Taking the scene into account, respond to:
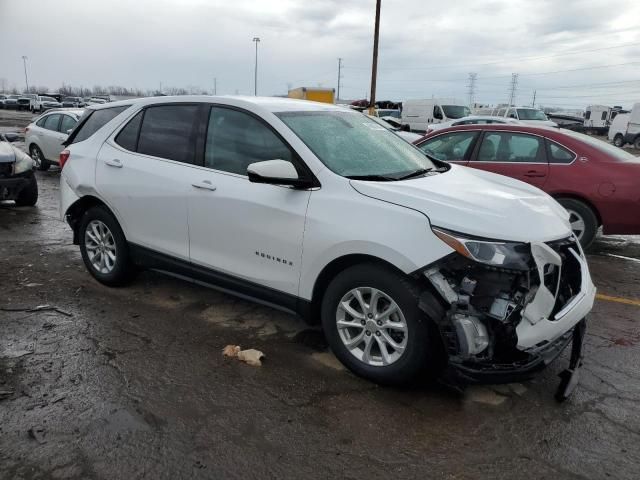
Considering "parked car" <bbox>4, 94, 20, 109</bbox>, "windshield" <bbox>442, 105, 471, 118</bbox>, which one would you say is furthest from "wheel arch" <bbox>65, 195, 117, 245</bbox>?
"parked car" <bbox>4, 94, 20, 109</bbox>

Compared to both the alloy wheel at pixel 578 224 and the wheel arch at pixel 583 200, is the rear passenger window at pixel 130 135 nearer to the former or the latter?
the wheel arch at pixel 583 200

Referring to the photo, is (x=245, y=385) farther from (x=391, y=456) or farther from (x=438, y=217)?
(x=438, y=217)

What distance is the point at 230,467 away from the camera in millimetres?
2562

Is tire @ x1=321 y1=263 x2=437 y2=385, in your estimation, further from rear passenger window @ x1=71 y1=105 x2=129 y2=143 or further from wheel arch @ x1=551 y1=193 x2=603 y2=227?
wheel arch @ x1=551 y1=193 x2=603 y2=227

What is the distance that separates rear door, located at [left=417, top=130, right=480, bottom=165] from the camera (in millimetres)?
7383

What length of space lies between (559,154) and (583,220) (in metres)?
0.90

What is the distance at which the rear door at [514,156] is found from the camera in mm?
6793

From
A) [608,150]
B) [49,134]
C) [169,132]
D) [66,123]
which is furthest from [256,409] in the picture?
[49,134]

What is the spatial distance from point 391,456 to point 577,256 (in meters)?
1.81

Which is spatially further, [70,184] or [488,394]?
[70,184]

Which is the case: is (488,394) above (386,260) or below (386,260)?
below

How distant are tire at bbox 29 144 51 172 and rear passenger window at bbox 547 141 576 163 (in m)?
11.4

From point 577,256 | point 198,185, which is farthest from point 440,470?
point 198,185

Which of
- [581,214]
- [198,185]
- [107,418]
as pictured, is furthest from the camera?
[581,214]
